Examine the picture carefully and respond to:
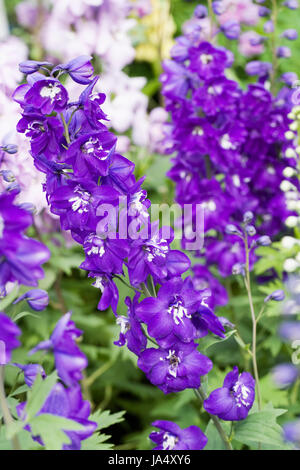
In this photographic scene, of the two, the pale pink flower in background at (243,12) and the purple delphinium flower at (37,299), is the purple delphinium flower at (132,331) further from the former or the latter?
the pale pink flower in background at (243,12)

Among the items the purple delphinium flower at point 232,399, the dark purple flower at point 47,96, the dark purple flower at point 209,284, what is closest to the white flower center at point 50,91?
the dark purple flower at point 47,96

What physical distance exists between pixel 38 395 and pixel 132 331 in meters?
0.29

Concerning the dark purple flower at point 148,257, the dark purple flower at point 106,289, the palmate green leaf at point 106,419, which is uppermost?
A: the dark purple flower at point 148,257

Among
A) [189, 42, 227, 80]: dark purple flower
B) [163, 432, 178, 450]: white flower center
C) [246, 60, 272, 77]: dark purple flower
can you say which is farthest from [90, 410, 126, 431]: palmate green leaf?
[246, 60, 272, 77]: dark purple flower

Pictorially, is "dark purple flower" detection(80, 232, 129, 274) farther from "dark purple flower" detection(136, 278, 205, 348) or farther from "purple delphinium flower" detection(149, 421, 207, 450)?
"purple delphinium flower" detection(149, 421, 207, 450)

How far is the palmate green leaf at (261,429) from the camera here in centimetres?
123

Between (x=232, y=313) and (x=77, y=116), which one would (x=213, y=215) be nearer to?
(x=232, y=313)

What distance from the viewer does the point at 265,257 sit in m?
2.12

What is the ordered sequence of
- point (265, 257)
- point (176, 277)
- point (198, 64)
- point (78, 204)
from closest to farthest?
1. point (78, 204)
2. point (176, 277)
3. point (198, 64)
4. point (265, 257)

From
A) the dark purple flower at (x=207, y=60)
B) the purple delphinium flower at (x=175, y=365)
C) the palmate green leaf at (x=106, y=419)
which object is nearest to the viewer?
the purple delphinium flower at (x=175, y=365)

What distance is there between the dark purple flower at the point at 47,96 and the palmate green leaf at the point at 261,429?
0.76 metres

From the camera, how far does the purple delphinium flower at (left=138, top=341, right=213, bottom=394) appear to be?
3.86ft

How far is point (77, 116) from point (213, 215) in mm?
887
